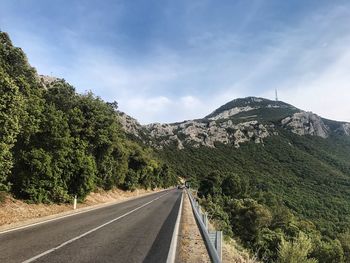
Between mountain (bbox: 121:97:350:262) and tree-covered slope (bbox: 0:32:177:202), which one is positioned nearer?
tree-covered slope (bbox: 0:32:177:202)

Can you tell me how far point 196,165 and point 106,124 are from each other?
138 m

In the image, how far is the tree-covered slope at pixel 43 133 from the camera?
1716 cm

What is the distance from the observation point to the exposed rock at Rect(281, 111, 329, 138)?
588 feet

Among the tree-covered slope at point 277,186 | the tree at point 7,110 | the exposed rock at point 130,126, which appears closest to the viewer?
the tree at point 7,110

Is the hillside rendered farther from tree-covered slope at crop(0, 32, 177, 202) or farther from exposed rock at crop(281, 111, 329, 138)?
exposed rock at crop(281, 111, 329, 138)

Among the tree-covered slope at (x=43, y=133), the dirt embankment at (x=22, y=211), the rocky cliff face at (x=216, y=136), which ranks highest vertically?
the rocky cliff face at (x=216, y=136)

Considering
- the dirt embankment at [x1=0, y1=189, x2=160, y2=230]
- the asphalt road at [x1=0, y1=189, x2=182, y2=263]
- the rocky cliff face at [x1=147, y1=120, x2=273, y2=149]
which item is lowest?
the asphalt road at [x1=0, y1=189, x2=182, y2=263]

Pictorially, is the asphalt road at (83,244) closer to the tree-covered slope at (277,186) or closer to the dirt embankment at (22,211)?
the dirt embankment at (22,211)

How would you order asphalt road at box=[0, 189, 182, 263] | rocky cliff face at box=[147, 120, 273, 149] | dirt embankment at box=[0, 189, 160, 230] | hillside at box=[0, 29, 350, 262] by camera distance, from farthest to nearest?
rocky cliff face at box=[147, 120, 273, 149]
hillside at box=[0, 29, 350, 262]
dirt embankment at box=[0, 189, 160, 230]
asphalt road at box=[0, 189, 182, 263]

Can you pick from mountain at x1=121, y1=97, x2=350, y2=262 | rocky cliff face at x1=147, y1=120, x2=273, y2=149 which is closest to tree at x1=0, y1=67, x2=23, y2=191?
mountain at x1=121, y1=97, x2=350, y2=262

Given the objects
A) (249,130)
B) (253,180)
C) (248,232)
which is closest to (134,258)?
(248,232)

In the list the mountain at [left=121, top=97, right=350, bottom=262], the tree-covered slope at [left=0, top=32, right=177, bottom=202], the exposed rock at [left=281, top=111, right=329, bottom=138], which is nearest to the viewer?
the tree-covered slope at [left=0, top=32, right=177, bottom=202]

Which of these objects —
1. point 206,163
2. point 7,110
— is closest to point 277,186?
point 206,163

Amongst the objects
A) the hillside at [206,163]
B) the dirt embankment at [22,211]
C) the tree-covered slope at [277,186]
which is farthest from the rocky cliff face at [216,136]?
the dirt embankment at [22,211]
